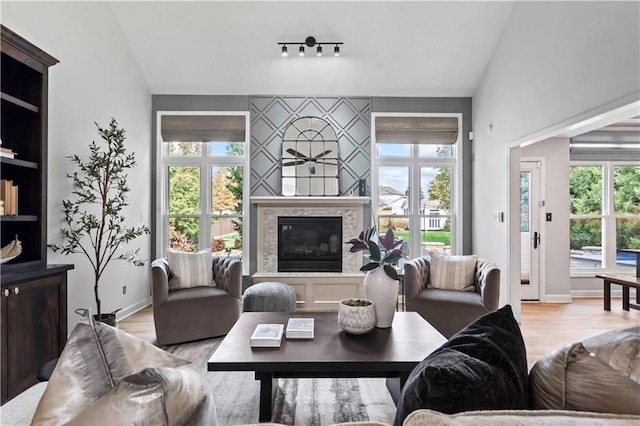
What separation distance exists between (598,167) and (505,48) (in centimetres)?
279

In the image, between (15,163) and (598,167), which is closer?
(15,163)

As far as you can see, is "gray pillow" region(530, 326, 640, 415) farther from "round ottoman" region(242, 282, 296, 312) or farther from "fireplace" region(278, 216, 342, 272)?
"fireplace" region(278, 216, 342, 272)

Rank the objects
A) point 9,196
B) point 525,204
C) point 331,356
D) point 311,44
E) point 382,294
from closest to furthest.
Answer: point 331,356, point 382,294, point 9,196, point 311,44, point 525,204

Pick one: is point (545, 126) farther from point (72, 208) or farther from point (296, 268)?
point (72, 208)

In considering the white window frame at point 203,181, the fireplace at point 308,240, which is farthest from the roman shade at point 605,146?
the white window frame at point 203,181

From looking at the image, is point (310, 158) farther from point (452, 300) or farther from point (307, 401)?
point (307, 401)

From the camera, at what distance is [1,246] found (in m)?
2.64

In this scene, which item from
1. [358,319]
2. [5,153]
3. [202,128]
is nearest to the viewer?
[358,319]

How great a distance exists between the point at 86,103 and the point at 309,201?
9.07 ft

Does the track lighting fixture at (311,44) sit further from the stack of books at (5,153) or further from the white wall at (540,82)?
the stack of books at (5,153)

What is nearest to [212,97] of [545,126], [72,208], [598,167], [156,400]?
[72,208]

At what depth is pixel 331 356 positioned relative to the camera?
6.23ft

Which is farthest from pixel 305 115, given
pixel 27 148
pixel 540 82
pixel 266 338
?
pixel 266 338

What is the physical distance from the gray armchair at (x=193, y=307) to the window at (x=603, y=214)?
5.14 metres
